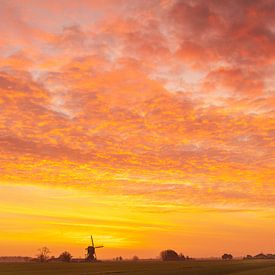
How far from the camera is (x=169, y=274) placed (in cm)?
7088

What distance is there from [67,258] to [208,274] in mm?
115792

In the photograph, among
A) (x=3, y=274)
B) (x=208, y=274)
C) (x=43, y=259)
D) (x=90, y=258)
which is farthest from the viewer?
(x=90, y=258)

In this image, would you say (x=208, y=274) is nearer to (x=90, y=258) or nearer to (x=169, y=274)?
(x=169, y=274)

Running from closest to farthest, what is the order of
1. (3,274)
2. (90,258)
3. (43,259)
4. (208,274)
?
(3,274) → (208,274) → (43,259) → (90,258)

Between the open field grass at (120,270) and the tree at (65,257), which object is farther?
the tree at (65,257)

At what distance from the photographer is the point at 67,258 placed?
18412 centimetres

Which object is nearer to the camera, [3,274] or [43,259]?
[3,274]

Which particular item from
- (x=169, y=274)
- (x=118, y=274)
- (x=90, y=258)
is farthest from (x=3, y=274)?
(x=90, y=258)

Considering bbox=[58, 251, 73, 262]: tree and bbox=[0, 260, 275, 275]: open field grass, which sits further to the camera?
bbox=[58, 251, 73, 262]: tree

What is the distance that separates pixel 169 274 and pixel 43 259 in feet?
407

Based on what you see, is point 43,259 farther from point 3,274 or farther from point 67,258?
point 3,274

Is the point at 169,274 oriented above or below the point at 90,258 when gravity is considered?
below

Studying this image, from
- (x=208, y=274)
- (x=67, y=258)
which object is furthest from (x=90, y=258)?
(x=208, y=274)

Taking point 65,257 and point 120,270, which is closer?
point 120,270
